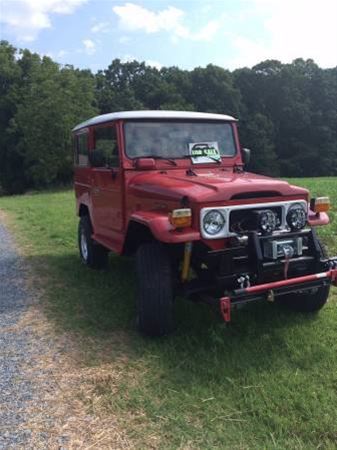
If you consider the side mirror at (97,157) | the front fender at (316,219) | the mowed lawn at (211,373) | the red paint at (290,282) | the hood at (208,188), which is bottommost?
Result: the mowed lawn at (211,373)

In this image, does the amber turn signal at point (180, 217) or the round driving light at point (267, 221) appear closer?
the amber turn signal at point (180, 217)

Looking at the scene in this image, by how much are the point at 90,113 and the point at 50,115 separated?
3.01 metres

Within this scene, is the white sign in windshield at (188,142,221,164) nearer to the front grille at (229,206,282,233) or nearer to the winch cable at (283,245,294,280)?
the front grille at (229,206,282,233)

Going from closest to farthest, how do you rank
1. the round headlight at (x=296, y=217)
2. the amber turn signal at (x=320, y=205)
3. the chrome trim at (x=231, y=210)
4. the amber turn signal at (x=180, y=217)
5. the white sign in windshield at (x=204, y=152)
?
the amber turn signal at (x=180, y=217) → the chrome trim at (x=231, y=210) → the round headlight at (x=296, y=217) → the amber turn signal at (x=320, y=205) → the white sign in windshield at (x=204, y=152)

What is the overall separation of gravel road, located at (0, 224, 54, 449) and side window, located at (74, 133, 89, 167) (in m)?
1.98

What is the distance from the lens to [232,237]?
4.35 meters

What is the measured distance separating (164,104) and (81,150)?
3861 cm

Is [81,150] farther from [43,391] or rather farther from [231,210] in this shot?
[43,391]

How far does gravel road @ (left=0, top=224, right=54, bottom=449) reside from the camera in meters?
3.28

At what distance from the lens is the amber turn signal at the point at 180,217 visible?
161 inches

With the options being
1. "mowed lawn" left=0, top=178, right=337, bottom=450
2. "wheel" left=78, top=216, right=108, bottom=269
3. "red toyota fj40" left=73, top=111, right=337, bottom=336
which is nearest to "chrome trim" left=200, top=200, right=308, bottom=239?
"red toyota fj40" left=73, top=111, right=337, bottom=336

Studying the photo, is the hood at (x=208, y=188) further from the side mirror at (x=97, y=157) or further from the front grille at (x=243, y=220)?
the side mirror at (x=97, y=157)

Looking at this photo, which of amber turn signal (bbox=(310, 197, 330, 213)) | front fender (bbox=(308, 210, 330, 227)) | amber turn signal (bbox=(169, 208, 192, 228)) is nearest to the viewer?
amber turn signal (bbox=(169, 208, 192, 228))

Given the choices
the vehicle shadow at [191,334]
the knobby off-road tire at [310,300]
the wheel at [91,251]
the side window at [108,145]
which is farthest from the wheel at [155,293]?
the wheel at [91,251]
